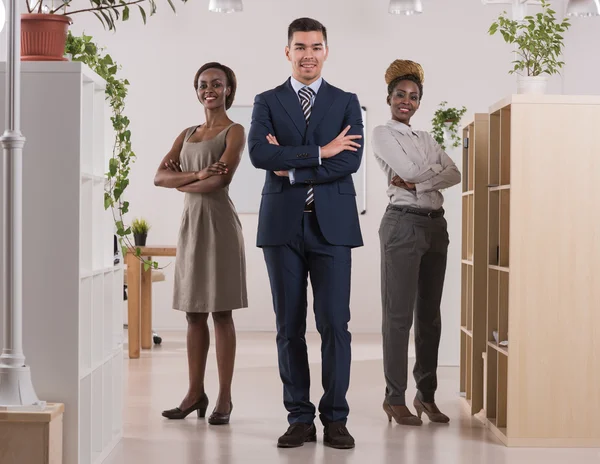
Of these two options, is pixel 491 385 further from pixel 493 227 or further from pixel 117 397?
pixel 117 397

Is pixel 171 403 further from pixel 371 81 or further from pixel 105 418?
pixel 371 81

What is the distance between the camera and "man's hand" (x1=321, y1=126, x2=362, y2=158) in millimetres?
3443

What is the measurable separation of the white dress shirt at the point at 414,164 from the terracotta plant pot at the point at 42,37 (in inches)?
64.5

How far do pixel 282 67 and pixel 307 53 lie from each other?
16.3ft

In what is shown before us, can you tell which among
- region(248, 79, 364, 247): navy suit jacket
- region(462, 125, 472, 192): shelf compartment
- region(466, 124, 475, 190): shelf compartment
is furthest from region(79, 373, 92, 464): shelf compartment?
region(462, 125, 472, 192): shelf compartment

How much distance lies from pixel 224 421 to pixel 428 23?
5.50 meters

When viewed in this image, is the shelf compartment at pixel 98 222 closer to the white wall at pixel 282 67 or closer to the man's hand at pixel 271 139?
the man's hand at pixel 271 139

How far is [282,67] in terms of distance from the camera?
27.7 ft

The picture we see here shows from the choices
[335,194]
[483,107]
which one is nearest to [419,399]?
[335,194]

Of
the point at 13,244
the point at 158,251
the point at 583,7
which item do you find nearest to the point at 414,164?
the point at 13,244

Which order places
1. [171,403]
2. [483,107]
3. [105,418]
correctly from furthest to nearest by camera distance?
1. [483,107]
2. [171,403]
3. [105,418]

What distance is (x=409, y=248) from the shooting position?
398 cm

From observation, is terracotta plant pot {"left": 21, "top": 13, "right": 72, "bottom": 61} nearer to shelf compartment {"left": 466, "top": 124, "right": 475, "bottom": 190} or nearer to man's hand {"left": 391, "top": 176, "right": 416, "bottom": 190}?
man's hand {"left": 391, "top": 176, "right": 416, "bottom": 190}

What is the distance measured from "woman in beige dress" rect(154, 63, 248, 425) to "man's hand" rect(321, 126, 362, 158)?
0.65 metres
